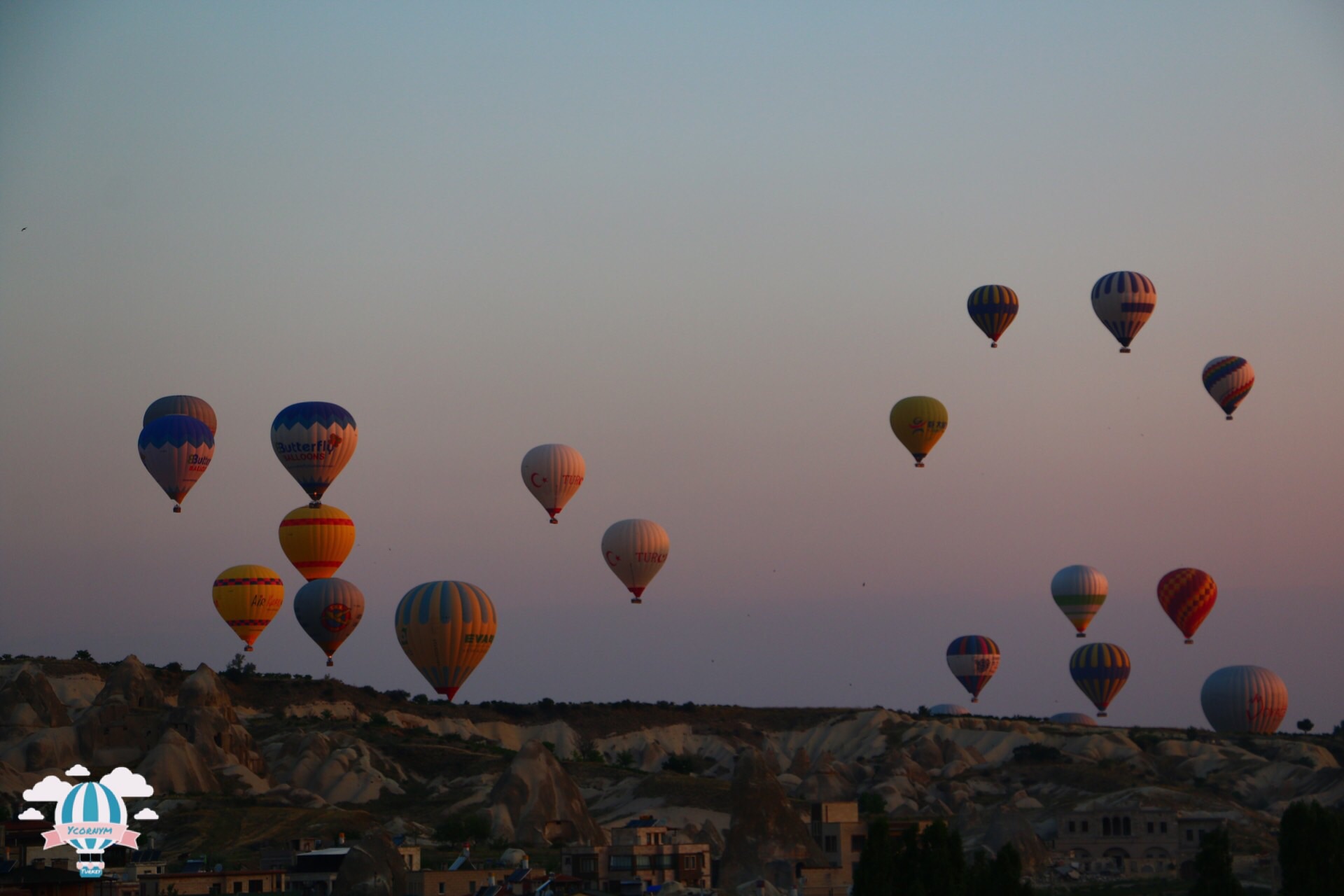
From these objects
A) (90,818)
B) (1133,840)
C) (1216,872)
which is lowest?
(1216,872)

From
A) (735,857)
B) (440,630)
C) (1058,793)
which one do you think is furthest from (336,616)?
(1058,793)

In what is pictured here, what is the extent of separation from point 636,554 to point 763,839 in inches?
866

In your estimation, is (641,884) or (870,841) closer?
(870,841)

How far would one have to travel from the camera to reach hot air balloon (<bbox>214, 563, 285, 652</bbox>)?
387 feet

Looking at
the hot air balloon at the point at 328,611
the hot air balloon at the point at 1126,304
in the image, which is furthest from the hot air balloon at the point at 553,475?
the hot air balloon at the point at 1126,304

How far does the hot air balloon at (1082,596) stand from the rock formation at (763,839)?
45172 mm

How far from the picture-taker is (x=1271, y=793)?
133125 millimetres

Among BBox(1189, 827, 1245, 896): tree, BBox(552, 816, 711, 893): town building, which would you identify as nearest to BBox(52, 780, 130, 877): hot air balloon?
BBox(1189, 827, 1245, 896): tree

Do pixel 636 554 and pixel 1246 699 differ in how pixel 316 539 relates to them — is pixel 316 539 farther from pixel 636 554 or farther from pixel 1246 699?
pixel 1246 699

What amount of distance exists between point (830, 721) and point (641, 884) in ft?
289

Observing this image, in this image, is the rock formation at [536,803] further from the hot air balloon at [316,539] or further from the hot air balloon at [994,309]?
the hot air balloon at [994,309]

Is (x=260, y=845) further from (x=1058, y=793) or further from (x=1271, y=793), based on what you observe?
(x=1271, y=793)

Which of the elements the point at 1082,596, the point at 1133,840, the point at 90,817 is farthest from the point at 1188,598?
the point at 90,817

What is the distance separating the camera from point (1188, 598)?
134 metres
